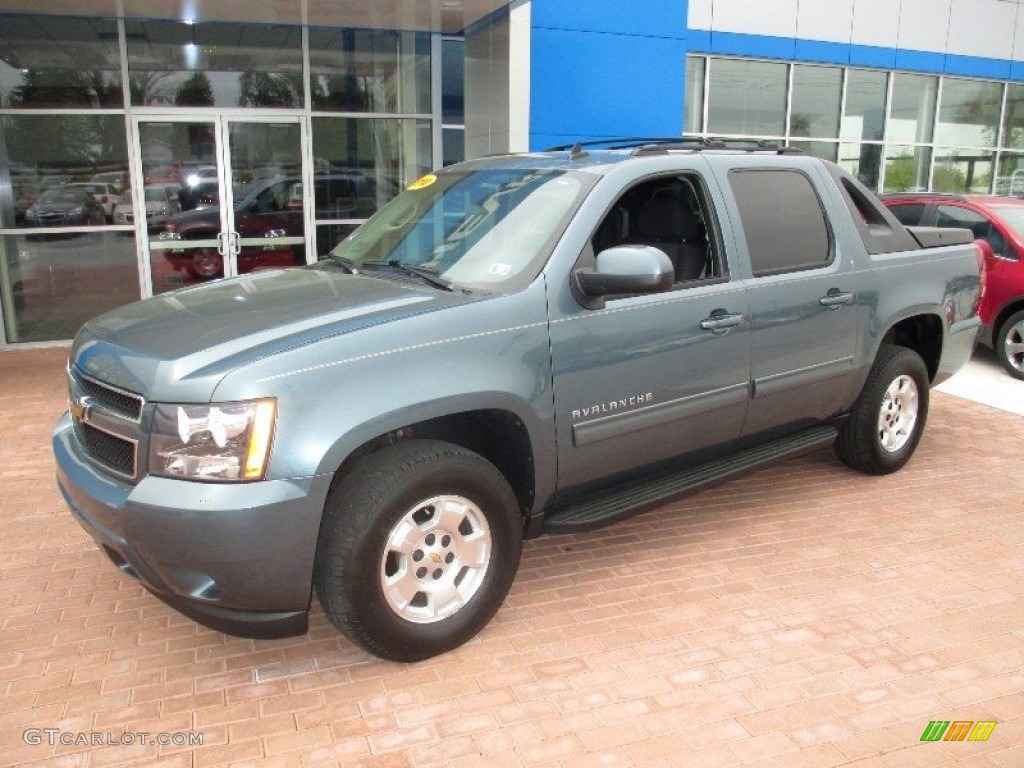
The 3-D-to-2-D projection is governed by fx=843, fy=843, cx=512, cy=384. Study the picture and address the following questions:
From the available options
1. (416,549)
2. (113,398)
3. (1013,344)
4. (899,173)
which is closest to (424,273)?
(416,549)

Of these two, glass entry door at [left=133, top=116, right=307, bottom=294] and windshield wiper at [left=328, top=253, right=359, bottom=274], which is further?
glass entry door at [left=133, top=116, right=307, bottom=294]

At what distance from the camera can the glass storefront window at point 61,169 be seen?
9297mm

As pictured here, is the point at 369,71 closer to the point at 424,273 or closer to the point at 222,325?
the point at 424,273

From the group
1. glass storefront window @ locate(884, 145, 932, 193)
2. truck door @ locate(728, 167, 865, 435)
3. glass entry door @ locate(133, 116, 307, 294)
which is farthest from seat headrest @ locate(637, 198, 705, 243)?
glass storefront window @ locate(884, 145, 932, 193)

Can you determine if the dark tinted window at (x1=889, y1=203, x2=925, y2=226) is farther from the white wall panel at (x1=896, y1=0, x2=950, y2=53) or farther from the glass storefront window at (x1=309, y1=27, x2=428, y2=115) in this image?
the white wall panel at (x1=896, y1=0, x2=950, y2=53)

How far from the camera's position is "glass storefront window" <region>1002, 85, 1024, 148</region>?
630 inches

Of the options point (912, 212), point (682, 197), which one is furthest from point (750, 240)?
point (912, 212)

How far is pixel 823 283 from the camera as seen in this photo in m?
4.68

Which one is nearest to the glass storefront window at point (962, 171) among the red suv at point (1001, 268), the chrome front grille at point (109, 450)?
the red suv at point (1001, 268)

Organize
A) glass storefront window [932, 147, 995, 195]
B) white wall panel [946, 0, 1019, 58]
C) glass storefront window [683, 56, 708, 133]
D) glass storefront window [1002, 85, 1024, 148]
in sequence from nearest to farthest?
glass storefront window [683, 56, 708, 133] < white wall panel [946, 0, 1019, 58] < glass storefront window [932, 147, 995, 195] < glass storefront window [1002, 85, 1024, 148]

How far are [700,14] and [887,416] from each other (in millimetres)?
9009

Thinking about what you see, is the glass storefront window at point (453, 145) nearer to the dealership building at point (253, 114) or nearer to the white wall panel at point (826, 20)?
the dealership building at point (253, 114)

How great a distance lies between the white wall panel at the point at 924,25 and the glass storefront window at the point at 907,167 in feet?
5.50

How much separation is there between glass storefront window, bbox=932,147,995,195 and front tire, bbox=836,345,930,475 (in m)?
11.7
